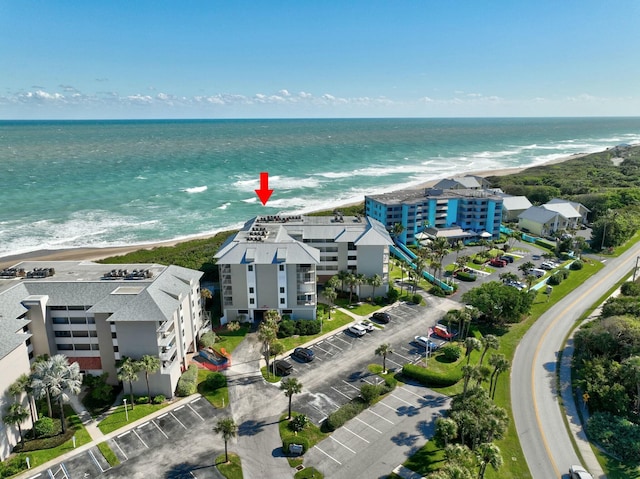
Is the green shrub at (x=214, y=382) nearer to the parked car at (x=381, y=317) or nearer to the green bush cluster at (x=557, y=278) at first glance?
the parked car at (x=381, y=317)

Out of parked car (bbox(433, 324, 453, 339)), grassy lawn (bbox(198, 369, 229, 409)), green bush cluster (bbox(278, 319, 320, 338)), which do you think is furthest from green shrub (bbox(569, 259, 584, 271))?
grassy lawn (bbox(198, 369, 229, 409))

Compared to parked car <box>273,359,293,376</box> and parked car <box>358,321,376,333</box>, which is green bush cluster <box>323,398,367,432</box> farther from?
parked car <box>358,321,376,333</box>

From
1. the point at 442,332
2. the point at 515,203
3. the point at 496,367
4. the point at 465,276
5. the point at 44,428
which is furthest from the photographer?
the point at 515,203

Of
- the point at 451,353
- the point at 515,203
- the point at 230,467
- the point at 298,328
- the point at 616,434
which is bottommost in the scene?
the point at 230,467

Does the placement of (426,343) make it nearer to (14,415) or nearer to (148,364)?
(148,364)

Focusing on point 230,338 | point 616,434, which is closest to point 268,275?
point 230,338

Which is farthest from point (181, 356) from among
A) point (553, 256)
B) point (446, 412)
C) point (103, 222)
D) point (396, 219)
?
point (103, 222)

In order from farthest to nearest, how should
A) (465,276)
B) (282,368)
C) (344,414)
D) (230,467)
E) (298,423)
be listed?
(465,276)
(282,368)
(344,414)
(298,423)
(230,467)
